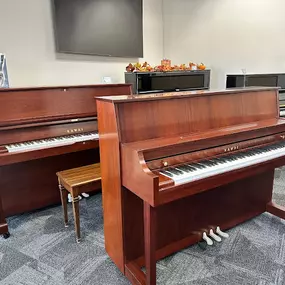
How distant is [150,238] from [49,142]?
1.25 m

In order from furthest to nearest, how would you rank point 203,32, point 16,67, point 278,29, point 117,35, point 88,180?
point 203,32 → point 117,35 → point 278,29 → point 16,67 → point 88,180

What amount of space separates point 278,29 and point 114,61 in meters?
2.63

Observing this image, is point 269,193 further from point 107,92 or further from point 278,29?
point 278,29

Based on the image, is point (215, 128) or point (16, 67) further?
point (16, 67)

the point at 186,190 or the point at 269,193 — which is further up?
the point at 186,190

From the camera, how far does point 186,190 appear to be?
1.38 metres

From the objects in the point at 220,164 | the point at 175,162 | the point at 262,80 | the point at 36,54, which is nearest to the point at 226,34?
the point at 262,80

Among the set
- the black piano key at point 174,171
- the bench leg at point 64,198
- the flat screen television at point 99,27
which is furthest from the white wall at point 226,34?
the bench leg at point 64,198

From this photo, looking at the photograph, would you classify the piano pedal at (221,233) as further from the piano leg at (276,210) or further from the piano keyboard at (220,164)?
the piano keyboard at (220,164)

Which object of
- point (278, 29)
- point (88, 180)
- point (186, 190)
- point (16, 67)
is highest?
point (278, 29)

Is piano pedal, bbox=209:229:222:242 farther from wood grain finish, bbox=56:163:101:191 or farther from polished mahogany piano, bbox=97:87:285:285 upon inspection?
wood grain finish, bbox=56:163:101:191

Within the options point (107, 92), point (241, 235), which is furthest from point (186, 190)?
point (107, 92)

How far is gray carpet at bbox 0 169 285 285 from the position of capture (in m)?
1.69

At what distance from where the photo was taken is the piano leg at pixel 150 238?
135cm
